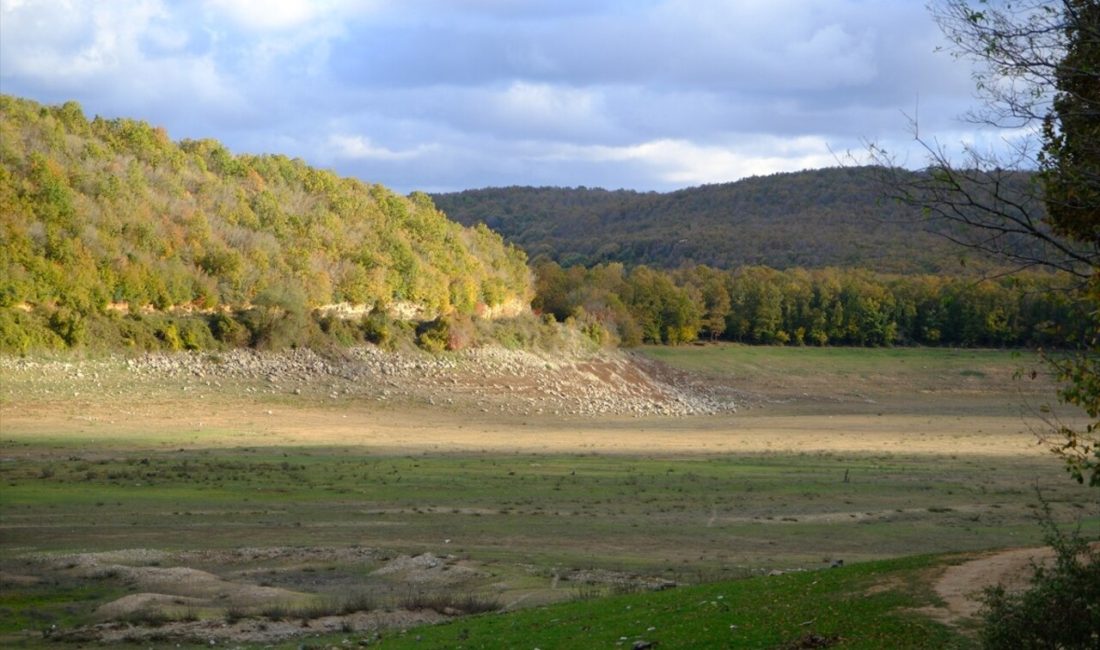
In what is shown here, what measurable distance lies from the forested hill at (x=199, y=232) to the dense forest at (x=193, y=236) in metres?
0.10

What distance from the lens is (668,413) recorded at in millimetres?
75750

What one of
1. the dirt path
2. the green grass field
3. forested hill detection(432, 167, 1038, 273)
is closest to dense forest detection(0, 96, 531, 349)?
the green grass field

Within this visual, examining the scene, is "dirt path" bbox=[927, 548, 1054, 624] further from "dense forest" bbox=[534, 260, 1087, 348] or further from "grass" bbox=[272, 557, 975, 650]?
"dense forest" bbox=[534, 260, 1087, 348]

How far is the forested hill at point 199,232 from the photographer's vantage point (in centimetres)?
6116

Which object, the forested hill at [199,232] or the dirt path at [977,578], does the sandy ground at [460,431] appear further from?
the dirt path at [977,578]

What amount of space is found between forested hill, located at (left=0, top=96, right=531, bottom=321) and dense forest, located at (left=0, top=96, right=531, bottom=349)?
10cm

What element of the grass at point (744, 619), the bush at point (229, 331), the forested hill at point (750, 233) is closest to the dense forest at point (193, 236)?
the bush at point (229, 331)

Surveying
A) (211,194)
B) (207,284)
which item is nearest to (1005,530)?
(207,284)

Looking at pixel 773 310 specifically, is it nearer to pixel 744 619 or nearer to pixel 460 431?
pixel 460 431

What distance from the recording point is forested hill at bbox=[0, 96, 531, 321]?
61.2 m

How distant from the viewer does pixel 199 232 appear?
239 feet

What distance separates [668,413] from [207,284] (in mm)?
28779

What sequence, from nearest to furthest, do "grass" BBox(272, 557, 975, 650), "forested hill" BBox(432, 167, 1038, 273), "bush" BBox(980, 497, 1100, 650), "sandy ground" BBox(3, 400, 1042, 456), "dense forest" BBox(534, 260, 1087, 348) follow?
"bush" BBox(980, 497, 1100, 650)
"grass" BBox(272, 557, 975, 650)
"sandy ground" BBox(3, 400, 1042, 456)
"dense forest" BBox(534, 260, 1087, 348)
"forested hill" BBox(432, 167, 1038, 273)

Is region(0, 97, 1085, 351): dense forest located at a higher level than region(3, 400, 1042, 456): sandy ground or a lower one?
higher
